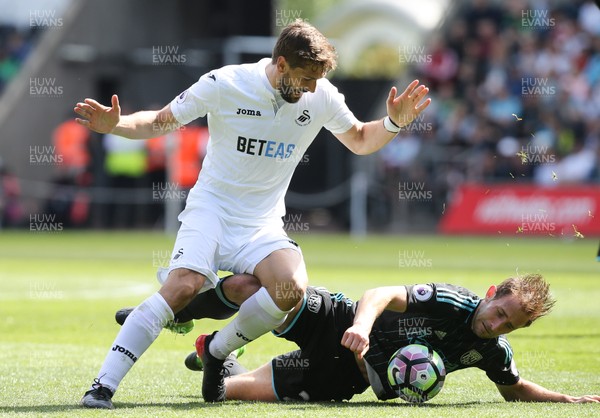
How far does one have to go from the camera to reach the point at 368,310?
20.6 ft

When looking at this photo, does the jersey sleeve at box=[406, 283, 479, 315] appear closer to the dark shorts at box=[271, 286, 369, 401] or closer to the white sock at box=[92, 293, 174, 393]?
the dark shorts at box=[271, 286, 369, 401]

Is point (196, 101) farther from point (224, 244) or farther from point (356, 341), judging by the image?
point (356, 341)

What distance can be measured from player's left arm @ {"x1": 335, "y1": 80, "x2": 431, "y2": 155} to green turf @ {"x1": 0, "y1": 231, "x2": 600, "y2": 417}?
5.33 feet

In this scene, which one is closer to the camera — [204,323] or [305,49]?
[305,49]

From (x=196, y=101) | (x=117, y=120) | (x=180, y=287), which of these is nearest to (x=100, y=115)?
(x=117, y=120)

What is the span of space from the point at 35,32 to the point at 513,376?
2755cm

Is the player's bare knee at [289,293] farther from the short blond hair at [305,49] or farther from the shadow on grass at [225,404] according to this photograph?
the short blond hair at [305,49]

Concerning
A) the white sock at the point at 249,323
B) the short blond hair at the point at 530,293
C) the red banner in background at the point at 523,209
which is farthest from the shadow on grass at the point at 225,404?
the red banner in background at the point at 523,209

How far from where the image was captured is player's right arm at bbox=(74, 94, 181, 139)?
681cm

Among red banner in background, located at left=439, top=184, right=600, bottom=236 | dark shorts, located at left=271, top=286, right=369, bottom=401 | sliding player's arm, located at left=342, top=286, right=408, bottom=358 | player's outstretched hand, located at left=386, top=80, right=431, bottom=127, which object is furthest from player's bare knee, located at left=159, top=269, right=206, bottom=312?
red banner in background, located at left=439, top=184, right=600, bottom=236

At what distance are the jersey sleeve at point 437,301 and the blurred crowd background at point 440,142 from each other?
1865 centimetres

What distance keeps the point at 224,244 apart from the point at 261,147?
2.09 ft

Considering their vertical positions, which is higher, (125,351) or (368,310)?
(368,310)

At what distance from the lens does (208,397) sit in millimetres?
6883
